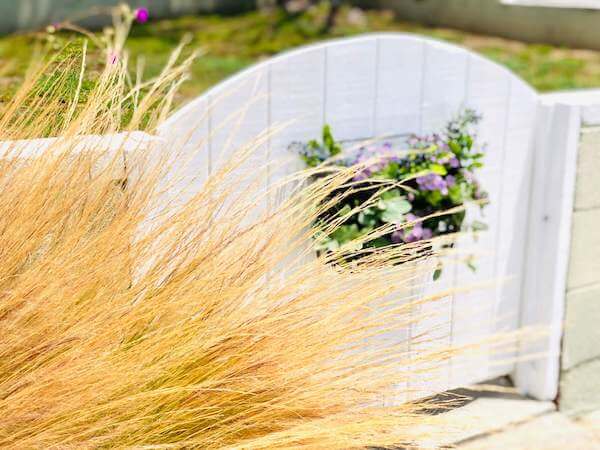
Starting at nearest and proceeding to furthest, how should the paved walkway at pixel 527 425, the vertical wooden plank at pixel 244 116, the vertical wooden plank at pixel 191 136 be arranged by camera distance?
the vertical wooden plank at pixel 191 136 → the vertical wooden plank at pixel 244 116 → the paved walkway at pixel 527 425

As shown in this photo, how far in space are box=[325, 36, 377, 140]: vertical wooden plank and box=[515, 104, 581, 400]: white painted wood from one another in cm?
72

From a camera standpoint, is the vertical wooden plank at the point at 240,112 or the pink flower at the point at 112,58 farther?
the vertical wooden plank at the point at 240,112

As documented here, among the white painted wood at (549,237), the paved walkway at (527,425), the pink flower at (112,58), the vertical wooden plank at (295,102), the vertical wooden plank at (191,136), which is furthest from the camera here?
the white painted wood at (549,237)

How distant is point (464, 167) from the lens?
117 inches

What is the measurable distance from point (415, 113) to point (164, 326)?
1461 millimetres

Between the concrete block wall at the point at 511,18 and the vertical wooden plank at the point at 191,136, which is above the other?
the concrete block wall at the point at 511,18

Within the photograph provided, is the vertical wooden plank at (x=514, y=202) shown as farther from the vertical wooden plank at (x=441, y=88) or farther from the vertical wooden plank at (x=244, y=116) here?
the vertical wooden plank at (x=244, y=116)

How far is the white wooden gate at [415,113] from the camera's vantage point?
8.63ft

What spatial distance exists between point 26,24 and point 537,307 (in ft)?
21.8

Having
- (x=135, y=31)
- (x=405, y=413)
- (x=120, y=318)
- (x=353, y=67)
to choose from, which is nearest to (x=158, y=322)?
(x=120, y=318)

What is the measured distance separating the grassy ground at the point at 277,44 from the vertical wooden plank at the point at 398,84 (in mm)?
3738

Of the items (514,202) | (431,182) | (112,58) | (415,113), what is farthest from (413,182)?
(112,58)

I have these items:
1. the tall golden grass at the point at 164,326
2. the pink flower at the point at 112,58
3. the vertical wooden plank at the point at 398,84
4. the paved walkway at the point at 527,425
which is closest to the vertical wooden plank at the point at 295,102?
the vertical wooden plank at the point at 398,84

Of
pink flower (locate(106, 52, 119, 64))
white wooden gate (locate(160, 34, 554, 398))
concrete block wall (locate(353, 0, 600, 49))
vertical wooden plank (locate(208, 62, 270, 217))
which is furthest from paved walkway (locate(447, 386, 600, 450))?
concrete block wall (locate(353, 0, 600, 49))
